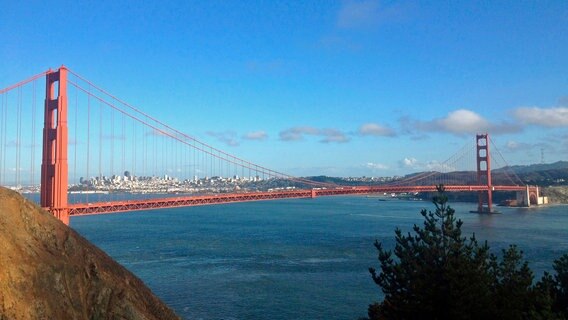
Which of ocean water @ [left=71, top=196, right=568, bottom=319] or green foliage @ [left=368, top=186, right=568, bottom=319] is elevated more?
green foliage @ [left=368, top=186, right=568, bottom=319]

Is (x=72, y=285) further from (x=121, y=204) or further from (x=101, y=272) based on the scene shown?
(x=121, y=204)

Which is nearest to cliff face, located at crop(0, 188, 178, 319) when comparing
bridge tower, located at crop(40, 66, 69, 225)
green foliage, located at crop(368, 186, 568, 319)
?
green foliage, located at crop(368, 186, 568, 319)

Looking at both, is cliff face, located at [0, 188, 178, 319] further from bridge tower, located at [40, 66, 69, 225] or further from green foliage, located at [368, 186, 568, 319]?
bridge tower, located at [40, 66, 69, 225]

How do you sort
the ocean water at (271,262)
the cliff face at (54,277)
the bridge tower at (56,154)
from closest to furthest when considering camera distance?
the cliff face at (54,277) → the ocean water at (271,262) → the bridge tower at (56,154)

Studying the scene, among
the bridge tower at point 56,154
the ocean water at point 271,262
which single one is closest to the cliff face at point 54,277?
the ocean water at point 271,262

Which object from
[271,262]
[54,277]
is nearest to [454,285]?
[54,277]

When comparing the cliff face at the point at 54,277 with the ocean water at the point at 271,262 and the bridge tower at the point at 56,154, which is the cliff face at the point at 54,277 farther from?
the bridge tower at the point at 56,154

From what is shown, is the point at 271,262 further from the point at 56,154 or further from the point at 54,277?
the point at 54,277
